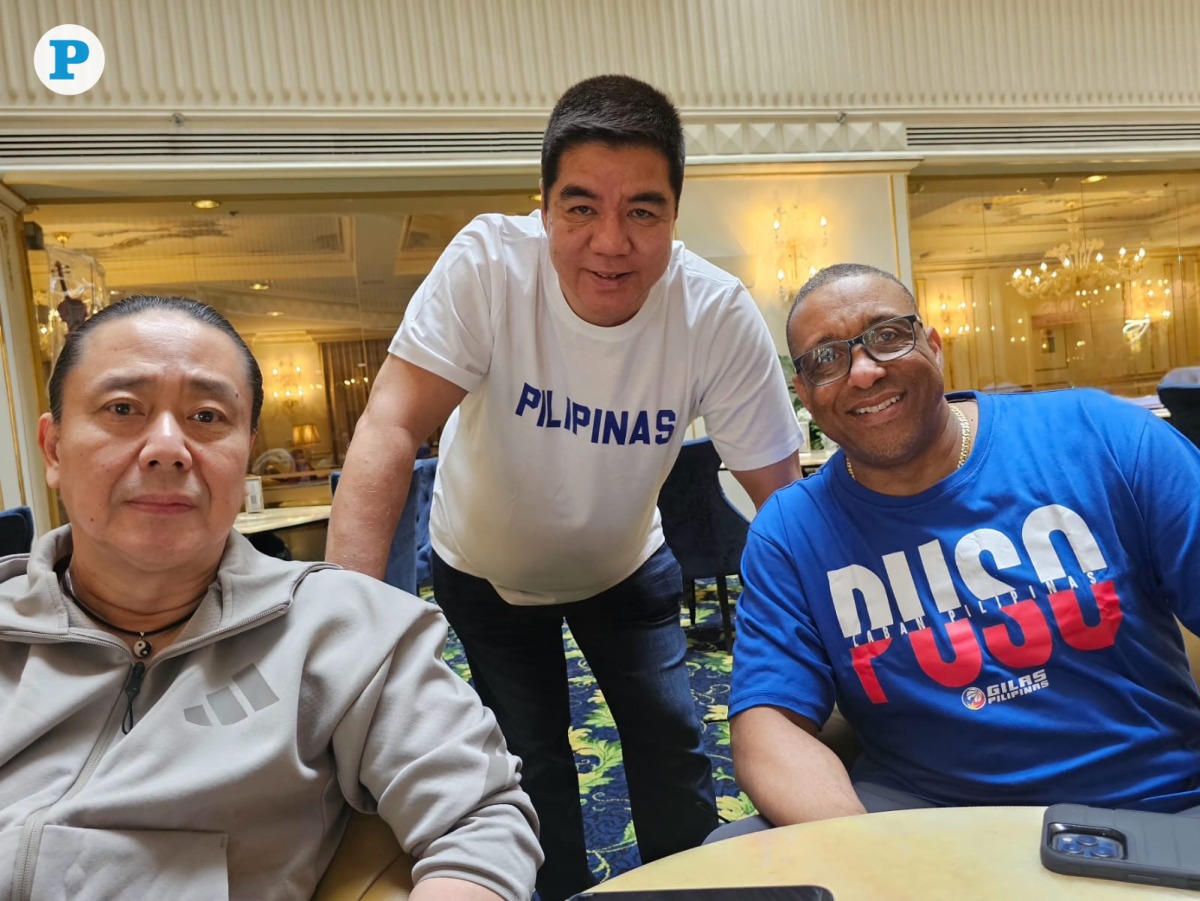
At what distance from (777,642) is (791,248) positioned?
583 cm

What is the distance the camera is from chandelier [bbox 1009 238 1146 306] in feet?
25.3

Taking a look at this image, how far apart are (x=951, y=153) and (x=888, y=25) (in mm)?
1098

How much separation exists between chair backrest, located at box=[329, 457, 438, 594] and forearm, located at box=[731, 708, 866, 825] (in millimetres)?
2631

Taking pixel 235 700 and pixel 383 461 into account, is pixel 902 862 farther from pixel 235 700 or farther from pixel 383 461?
pixel 383 461

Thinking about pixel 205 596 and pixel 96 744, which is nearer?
pixel 96 744

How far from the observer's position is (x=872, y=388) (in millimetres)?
1357

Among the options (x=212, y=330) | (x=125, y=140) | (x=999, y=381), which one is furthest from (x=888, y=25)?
(x=212, y=330)

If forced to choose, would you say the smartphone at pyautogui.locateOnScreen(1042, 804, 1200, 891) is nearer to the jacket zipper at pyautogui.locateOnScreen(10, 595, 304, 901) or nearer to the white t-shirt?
the jacket zipper at pyautogui.locateOnScreen(10, 595, 304, 901)

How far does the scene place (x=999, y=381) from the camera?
7719mm

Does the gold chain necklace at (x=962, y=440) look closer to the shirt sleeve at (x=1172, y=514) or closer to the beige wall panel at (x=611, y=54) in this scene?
the shirt sleeve at (x=1172, y=514)

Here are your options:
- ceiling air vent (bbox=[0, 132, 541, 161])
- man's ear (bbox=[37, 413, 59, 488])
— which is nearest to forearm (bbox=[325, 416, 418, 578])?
man's ear (bbox=[37, 413, 59, 488])

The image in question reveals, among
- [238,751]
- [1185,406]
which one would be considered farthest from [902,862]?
[1185,406]

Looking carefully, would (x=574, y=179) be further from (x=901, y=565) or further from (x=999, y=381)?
(x=999, y=381)

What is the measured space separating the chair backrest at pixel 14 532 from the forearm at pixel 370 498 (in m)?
1.85
